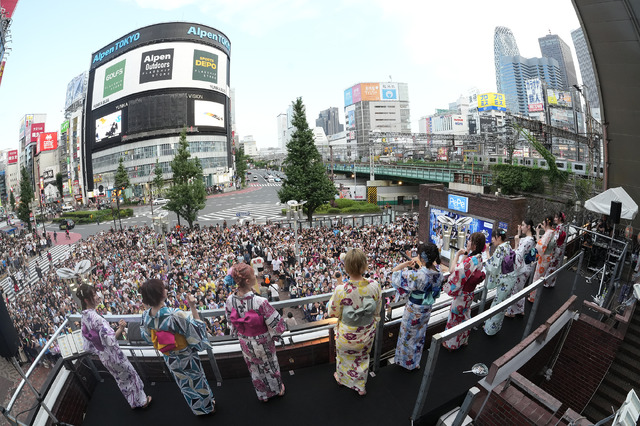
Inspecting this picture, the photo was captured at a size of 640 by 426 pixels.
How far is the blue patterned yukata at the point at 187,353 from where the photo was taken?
256cm

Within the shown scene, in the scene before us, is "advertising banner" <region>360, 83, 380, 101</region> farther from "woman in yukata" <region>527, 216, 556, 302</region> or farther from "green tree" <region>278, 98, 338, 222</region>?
"woman in yukata" <region>527, 216, 556, 302</region>

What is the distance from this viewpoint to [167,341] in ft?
8.34

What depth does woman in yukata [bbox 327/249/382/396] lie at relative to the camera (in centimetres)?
270

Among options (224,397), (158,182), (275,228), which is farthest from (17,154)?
(224,397)

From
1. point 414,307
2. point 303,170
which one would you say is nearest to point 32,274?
point 303,170

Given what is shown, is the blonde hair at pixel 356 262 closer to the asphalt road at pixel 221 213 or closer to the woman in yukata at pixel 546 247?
the woman in yukata at pixel 546 247

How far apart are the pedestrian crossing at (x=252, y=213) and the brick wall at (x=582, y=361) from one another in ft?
97.1

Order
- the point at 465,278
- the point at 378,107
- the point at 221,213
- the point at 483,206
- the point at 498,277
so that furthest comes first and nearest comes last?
the point at 378,107, the point at 221,213, the point at 483,206, the point at 498,277, the point at 465,278

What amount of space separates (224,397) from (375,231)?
16.6 metres

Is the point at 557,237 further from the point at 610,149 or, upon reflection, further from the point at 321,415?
the point at 610,149

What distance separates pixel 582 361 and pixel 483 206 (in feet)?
39.3

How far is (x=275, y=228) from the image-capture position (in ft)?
67.8

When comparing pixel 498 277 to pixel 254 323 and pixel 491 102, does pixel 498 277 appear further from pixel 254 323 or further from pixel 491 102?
pixel 491 102

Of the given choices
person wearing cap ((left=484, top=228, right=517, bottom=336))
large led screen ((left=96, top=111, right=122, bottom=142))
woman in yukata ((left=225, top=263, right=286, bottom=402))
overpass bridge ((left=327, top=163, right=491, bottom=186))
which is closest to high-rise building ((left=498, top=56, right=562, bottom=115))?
overpass bridge ((left=327, top=163, right=491, bottom=186))
